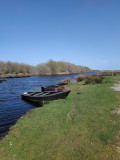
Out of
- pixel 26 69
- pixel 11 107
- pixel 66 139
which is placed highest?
pixel 26 69

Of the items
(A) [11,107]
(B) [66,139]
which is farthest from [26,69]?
(B) [66,139]

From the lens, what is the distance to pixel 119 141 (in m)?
4.52

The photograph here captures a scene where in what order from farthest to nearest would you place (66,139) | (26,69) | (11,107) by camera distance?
(26,69), (11,107), (66,139)

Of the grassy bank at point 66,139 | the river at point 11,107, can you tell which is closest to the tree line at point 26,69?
the river at point 11,107

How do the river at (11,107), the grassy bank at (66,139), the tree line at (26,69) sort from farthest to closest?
the tree line at (26,69)
the river at (11,107)
the grassy bank at (66,139)

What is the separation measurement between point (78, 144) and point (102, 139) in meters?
1.10

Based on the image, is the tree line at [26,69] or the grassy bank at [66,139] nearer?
the grassy bank at [66,139]

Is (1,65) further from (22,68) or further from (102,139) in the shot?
(102,139)

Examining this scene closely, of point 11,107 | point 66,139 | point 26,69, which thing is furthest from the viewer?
point 26,69

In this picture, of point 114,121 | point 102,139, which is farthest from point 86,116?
point 102,139

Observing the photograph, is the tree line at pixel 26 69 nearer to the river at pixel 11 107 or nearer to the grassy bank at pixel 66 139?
the river at pixel 11 107

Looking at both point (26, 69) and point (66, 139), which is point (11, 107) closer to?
point (66, 139)

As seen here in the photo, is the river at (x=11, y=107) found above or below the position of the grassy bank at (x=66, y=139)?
below

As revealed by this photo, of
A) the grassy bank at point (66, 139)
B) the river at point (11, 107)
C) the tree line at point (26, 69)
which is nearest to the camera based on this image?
the grassy bank at point (66, 139)
